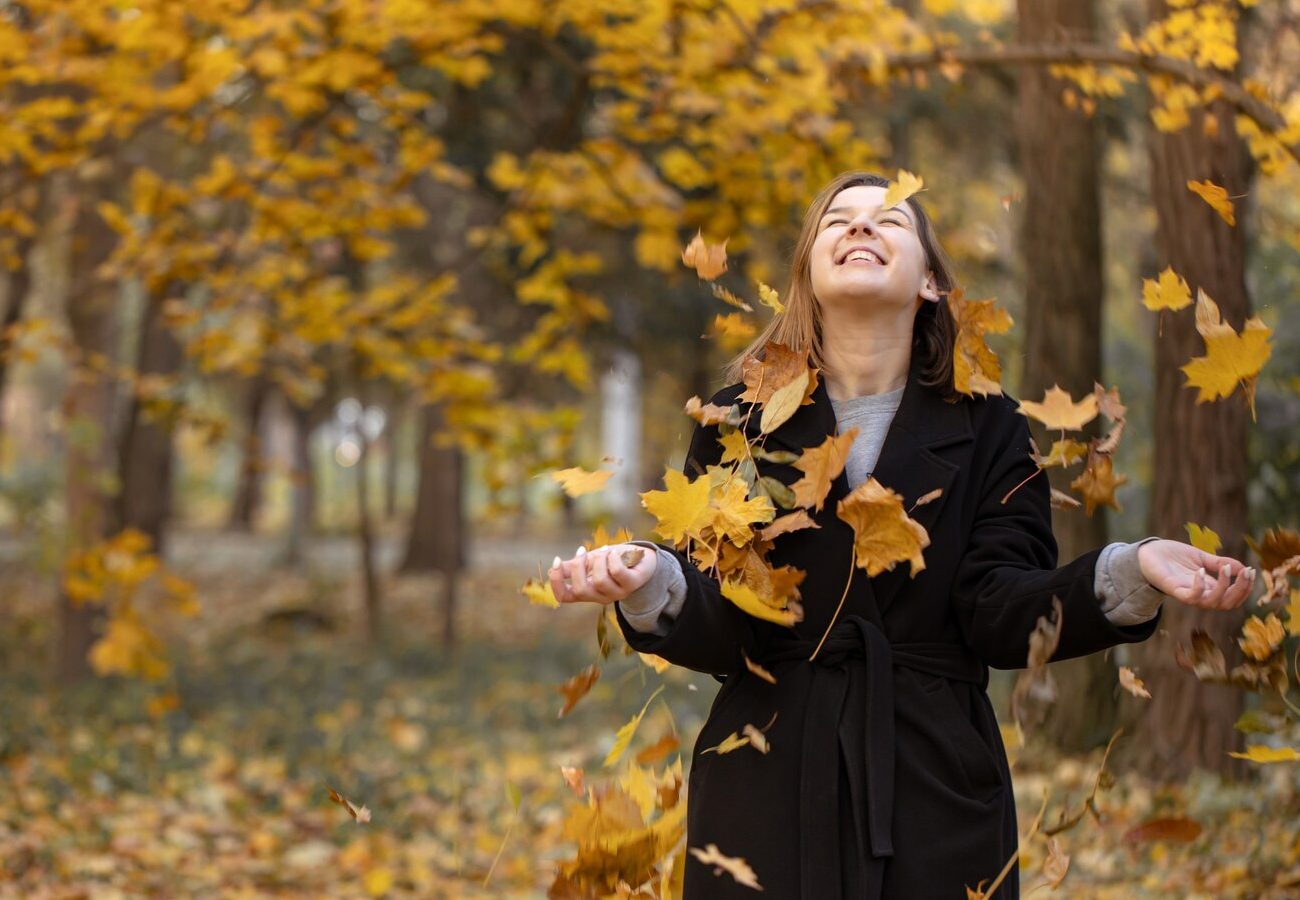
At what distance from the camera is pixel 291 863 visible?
5.51 meters

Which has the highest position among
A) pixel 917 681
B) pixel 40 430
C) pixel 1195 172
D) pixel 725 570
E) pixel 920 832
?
pixel 1195 172

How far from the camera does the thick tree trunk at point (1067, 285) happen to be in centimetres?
576

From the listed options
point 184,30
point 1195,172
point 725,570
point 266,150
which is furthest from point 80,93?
point 725,570

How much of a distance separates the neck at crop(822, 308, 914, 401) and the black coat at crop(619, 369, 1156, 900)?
0.20 feet

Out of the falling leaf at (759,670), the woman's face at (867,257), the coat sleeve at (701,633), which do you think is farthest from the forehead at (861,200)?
the falling leaf at (759,670)

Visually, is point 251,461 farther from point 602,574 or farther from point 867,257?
point 602,574

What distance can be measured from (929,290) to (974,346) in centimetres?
14

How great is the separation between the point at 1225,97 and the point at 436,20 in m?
3.00

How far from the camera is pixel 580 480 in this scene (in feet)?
7.55

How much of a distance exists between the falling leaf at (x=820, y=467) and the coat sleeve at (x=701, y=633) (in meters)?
0.20

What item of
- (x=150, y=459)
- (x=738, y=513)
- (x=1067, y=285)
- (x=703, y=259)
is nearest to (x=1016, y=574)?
(x=738, y=513)

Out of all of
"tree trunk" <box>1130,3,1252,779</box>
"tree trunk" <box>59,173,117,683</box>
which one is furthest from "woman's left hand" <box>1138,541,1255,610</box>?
"tree trunk" <box>59,173,117,683</box>

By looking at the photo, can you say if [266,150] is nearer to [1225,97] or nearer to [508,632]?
[1225,97]

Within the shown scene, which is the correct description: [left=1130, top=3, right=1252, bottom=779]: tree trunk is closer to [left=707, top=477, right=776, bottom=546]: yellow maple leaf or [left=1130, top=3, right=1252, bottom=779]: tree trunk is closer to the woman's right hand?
[left=707, top=477, right=776, bottom=546]: yellow maple leaf
